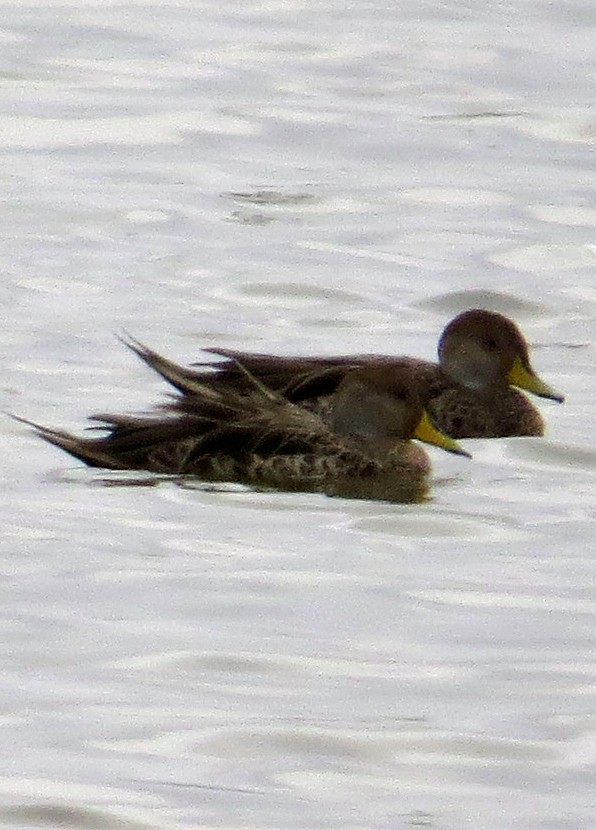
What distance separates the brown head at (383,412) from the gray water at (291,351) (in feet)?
0.60

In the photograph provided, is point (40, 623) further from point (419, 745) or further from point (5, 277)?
point (5, 277)

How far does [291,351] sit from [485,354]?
1003 millimetres

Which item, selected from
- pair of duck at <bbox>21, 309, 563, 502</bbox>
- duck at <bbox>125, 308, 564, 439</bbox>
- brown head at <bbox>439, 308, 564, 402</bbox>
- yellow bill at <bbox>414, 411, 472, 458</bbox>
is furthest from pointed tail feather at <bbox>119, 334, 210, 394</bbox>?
brown head at <bbox>439, 308, 564, 402</bbox>

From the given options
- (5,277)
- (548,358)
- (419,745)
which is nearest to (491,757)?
(419,745)

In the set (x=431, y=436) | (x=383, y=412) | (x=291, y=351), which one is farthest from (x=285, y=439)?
(x=291, y=351)

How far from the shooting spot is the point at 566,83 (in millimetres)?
18031

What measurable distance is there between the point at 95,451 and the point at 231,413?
0.51 meters

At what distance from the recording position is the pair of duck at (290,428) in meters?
10.1

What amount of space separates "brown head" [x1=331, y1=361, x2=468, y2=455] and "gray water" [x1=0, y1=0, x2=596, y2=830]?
0.60 ft

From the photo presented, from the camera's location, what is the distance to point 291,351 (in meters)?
12.2

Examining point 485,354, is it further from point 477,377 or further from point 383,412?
point 383,412

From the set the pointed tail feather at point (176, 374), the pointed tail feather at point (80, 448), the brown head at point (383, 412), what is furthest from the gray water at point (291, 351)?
the pointed tail feather at point (176, 374)

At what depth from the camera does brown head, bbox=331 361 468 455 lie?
10469 mm

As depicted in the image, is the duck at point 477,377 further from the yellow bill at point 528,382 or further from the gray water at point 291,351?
the gray water at point 291,351
